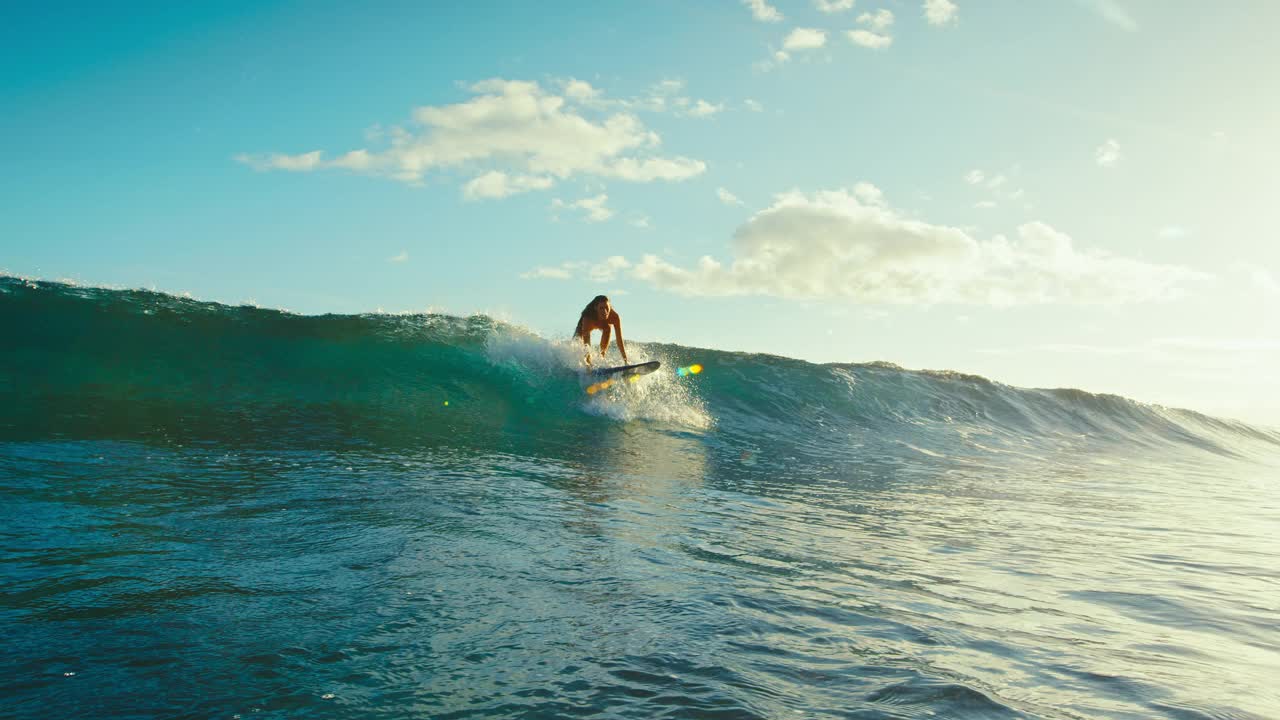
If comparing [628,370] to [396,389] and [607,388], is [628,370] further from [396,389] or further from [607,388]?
[396,389]

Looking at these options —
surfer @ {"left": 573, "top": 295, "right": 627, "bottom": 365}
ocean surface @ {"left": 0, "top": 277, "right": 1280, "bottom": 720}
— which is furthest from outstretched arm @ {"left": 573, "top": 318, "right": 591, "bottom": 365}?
ocean surface @ {"left": 0, "top": 277, "right": 1280, "bottom": 720}

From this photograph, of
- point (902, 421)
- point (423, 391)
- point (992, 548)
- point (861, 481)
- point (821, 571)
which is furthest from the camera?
point (902, 421)

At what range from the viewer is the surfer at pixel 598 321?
13438 millimetres

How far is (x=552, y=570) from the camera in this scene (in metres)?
3.82

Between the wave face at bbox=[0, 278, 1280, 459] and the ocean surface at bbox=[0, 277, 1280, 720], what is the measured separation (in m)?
0.13

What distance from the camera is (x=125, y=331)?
12398 millimetres

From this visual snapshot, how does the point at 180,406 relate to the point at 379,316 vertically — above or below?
below

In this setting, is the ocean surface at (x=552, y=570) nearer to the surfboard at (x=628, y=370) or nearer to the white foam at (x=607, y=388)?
the white foam at (x=607, y=388)

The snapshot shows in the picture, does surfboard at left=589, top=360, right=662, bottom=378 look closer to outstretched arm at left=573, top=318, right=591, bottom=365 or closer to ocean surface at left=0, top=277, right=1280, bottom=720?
outstretched arm at left=573, top=318, right=591, bottom=365

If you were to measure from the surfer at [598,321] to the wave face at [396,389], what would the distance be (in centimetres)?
63

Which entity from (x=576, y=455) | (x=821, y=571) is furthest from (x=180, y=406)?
(x=821, y=571)

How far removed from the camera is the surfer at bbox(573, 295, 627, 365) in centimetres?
1344

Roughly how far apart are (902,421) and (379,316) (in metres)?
12.6

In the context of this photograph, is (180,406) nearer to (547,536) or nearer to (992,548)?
(547,536)
